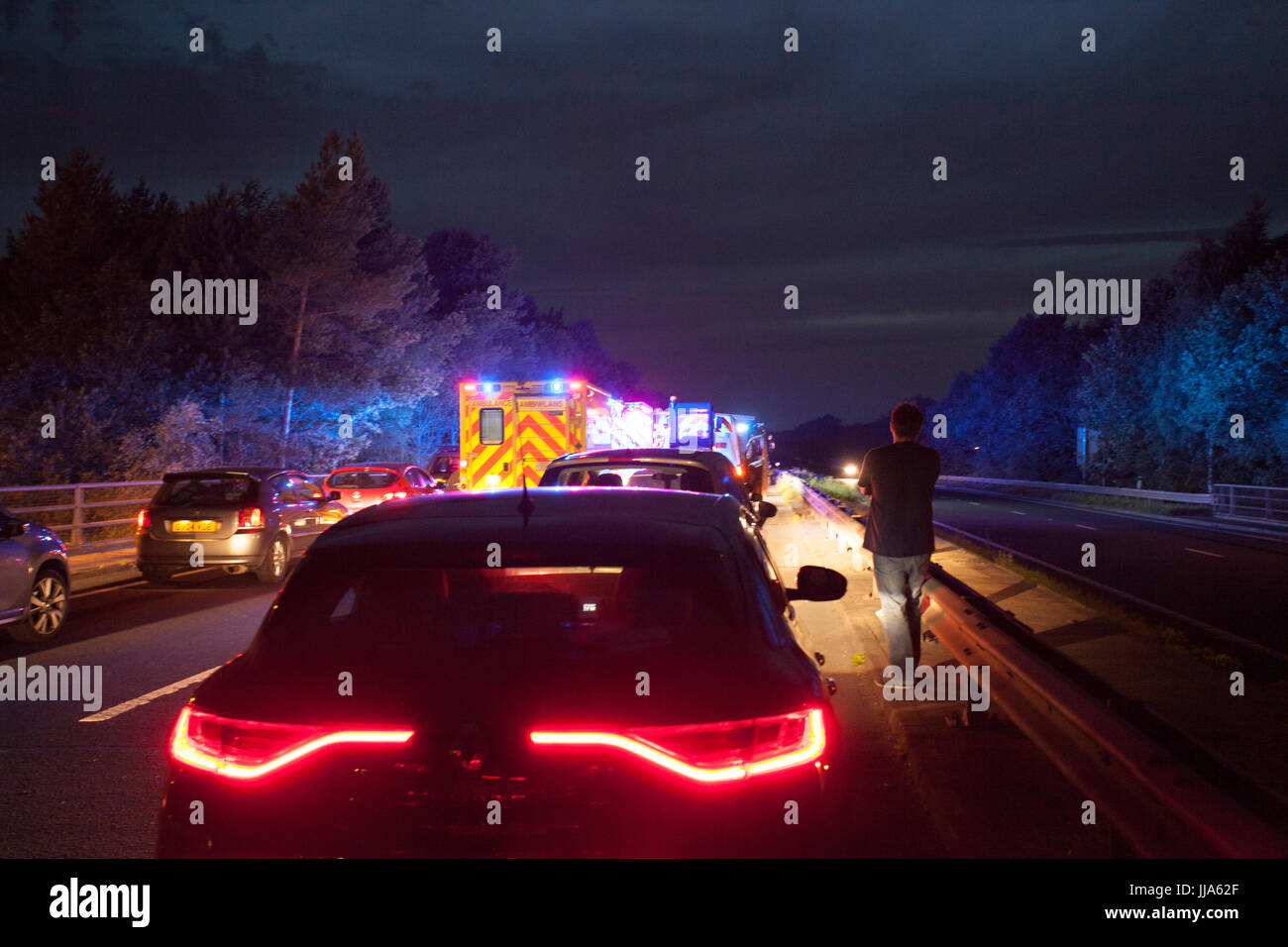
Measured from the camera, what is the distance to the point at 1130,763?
371cm

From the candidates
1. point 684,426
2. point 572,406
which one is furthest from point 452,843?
point 684,426

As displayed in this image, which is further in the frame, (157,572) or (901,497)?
(157,572)

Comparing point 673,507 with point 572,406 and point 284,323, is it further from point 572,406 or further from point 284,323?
point 284,323

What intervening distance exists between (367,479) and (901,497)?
18392mm

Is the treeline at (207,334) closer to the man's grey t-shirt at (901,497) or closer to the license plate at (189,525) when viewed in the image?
the license plate at (189,525)

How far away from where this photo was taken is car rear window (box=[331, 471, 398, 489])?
24469mm

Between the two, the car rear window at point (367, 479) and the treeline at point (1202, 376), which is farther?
the treeline at point (1202, 376)

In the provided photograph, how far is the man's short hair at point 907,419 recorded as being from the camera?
8.41 metres

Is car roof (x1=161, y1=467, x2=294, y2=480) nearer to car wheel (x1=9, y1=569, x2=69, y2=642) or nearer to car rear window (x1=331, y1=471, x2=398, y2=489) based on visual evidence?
car wheel (x1=9, y1=569, x2=69, y2=642)

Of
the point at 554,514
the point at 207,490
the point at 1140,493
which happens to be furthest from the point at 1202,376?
the point at 554,514

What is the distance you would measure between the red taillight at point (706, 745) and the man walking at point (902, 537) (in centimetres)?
539

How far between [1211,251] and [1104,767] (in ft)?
182

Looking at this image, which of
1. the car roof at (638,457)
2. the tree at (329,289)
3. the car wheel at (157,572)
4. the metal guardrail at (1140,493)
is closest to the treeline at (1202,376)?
the metal guardrail at (1140,493)

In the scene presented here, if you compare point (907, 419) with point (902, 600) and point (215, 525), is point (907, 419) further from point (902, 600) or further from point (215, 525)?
point (215, 525)
